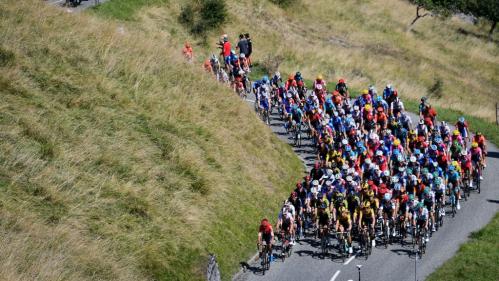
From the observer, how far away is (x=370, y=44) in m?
69.8

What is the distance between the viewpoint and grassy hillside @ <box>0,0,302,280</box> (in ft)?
72.0

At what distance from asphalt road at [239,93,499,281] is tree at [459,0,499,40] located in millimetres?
55228

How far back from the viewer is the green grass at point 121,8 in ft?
170

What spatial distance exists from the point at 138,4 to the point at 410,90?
18657 mm

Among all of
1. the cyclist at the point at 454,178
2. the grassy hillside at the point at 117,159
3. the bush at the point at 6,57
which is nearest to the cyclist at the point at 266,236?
the grassy hillside at the point at 117,159

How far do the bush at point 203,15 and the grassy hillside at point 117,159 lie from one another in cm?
1847

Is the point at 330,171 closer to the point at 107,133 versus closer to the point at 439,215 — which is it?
the point at 439,215

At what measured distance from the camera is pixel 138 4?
5481 centimetres

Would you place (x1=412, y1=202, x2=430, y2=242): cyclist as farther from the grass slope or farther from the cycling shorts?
the grass slope

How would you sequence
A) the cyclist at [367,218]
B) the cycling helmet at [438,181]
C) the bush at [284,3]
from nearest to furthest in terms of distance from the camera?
the cyclist at [367,218]
the cycling helmet at [438,181]
the bush at [284,3]

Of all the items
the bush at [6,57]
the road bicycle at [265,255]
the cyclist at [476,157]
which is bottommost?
the road bicycle at [265,255]

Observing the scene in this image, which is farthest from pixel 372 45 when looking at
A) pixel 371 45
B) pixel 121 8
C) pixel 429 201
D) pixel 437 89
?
pixel 429 201

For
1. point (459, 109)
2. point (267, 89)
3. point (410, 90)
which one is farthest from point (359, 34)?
point (267, 89)

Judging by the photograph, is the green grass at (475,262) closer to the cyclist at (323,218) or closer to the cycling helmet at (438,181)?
the cycling helmet at (438,181)
